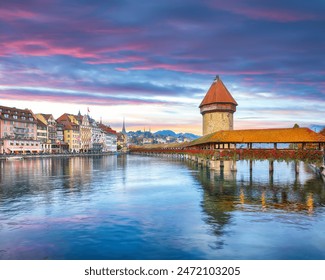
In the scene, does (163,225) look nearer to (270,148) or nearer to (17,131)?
(270,148)

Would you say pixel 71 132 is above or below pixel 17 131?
above

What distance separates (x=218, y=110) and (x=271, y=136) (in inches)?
1655

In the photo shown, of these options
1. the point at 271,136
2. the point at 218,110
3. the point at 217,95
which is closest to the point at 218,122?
the point at 218,110

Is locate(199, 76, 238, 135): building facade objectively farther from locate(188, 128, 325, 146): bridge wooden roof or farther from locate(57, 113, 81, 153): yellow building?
locate(57, 113, 81, 153): yellow building

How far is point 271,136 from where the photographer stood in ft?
152

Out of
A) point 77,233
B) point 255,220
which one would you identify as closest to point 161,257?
point 77,233

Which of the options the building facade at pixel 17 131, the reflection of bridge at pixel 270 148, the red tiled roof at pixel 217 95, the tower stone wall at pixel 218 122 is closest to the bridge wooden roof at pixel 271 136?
the reflection of bridge at pixel 270 148

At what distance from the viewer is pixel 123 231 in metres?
15.7

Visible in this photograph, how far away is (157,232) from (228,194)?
1199 centimetres

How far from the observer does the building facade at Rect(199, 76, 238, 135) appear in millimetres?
87000

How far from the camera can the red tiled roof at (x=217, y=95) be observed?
88.7 metres

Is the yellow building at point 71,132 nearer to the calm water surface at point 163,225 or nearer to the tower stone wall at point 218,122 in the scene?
the tower stone wall at point 218,122
